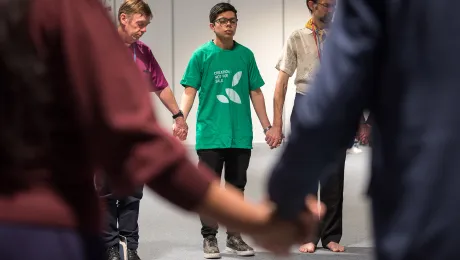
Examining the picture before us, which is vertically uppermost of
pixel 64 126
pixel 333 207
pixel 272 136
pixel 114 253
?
pixel 64 126

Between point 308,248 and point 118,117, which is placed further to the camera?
point 308,248

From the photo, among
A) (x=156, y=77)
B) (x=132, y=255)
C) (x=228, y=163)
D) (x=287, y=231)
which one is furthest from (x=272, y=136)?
(x=287, y=231)

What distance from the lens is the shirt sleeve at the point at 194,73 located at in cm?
449

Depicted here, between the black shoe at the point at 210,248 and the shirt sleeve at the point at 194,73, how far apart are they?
980 mm

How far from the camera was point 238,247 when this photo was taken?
4504 millimetres

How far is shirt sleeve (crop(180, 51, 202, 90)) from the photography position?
14.7ft

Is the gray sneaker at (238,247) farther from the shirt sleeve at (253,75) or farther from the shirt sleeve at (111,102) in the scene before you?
the shirt sleeve at (111,102)

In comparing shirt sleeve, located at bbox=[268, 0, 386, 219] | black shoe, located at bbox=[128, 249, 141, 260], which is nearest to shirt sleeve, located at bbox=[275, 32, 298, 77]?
black shoe, located at bbox=[128, 249, 141, 260]

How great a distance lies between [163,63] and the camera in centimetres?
1241

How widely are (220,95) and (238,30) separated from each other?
25.9ft

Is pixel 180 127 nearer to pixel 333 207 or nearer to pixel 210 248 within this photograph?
pixel 210 248

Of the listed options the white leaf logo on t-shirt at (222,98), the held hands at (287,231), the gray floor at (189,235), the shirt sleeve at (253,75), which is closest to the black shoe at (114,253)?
the gray floor at (189,235)

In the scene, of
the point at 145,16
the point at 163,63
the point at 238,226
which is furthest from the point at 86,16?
the point at 163,63

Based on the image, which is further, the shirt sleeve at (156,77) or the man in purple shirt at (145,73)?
the shirt sleeve at (156,77)
